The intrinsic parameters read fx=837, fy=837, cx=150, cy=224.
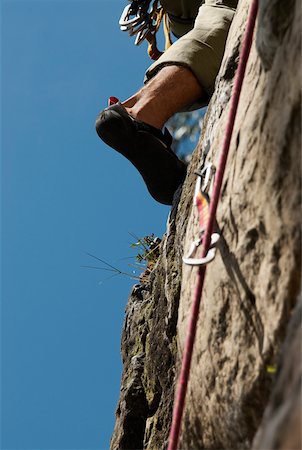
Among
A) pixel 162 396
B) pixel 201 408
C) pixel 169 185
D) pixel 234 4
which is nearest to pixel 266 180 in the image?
pixel 201 408

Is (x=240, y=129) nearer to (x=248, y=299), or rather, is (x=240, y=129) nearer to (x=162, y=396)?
(x=248, y=299)

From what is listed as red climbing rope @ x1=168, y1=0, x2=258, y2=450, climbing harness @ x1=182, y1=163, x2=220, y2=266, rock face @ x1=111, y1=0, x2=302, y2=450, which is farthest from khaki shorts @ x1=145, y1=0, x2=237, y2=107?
red climbing rope @ x1=168, y1=0, x2=258, y2=450

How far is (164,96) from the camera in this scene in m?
4.09

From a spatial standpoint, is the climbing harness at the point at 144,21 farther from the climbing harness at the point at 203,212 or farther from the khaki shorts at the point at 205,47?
the climbing harness at the point at 203,212

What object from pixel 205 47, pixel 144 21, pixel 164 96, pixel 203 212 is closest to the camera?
pixel 203 212

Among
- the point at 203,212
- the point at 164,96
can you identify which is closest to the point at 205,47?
the point at 164,96

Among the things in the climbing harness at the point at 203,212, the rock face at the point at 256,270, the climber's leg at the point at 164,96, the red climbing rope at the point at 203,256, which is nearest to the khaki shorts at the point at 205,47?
the climber's leg at the point at 164,96

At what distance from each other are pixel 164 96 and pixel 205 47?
13.8 inches

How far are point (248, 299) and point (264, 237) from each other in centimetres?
18

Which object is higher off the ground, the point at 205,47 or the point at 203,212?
the point at 205,47

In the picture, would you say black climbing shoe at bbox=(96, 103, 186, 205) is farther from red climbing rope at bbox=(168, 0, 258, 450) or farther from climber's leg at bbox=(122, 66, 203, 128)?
red climbing rope at bbox=(168, 0, 258, 450)

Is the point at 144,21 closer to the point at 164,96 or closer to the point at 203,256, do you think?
the point at 164,96

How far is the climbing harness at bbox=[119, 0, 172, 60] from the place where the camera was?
5441 millimetres

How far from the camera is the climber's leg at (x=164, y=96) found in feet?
13.3
